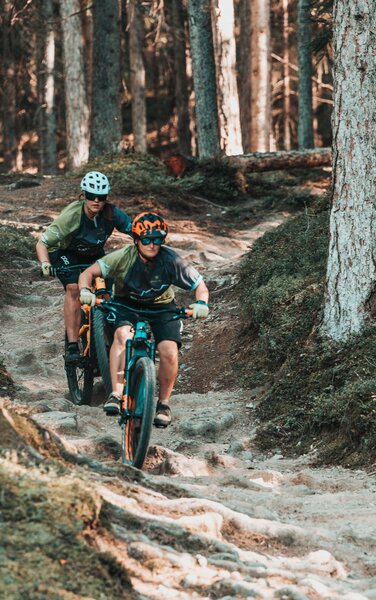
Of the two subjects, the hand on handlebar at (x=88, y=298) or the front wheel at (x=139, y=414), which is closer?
the front wheel at (x=139, y=414)

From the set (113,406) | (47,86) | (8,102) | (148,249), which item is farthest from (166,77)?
(113,406)

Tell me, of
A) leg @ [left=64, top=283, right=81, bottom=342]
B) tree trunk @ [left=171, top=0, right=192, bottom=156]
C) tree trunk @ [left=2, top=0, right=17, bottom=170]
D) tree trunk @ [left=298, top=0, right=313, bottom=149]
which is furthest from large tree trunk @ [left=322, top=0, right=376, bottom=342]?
tree trunk @ [left=2, top=0, right=17, bottom=170]

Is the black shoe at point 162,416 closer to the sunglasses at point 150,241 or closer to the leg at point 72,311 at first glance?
the sunglasses at point 150,241

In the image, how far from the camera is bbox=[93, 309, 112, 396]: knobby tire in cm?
940

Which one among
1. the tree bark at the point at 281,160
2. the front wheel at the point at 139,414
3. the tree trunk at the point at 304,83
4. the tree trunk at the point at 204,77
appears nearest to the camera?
the front wheel at the point at 139,414

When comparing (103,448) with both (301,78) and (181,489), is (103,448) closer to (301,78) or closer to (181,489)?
(181,489)

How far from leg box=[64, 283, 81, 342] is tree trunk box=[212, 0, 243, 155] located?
1352 centimetres

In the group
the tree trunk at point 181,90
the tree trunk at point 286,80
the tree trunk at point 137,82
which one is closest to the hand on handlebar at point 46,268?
the tree trunk at point 137,82

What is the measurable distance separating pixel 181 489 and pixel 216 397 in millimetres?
4372

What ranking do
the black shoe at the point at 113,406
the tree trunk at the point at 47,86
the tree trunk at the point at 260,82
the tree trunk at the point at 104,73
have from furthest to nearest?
the tree trunk at the point at 47,86, the tree trunk at the point at 260,82, the tree trunk at the point at 104,73, the black shoe at the point at 113,406

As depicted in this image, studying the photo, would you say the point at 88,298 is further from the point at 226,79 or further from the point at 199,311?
the point at 226,79

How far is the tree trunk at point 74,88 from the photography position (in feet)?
89.4

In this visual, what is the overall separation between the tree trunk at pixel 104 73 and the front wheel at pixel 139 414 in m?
17.0

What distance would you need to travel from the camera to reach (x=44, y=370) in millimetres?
11812
